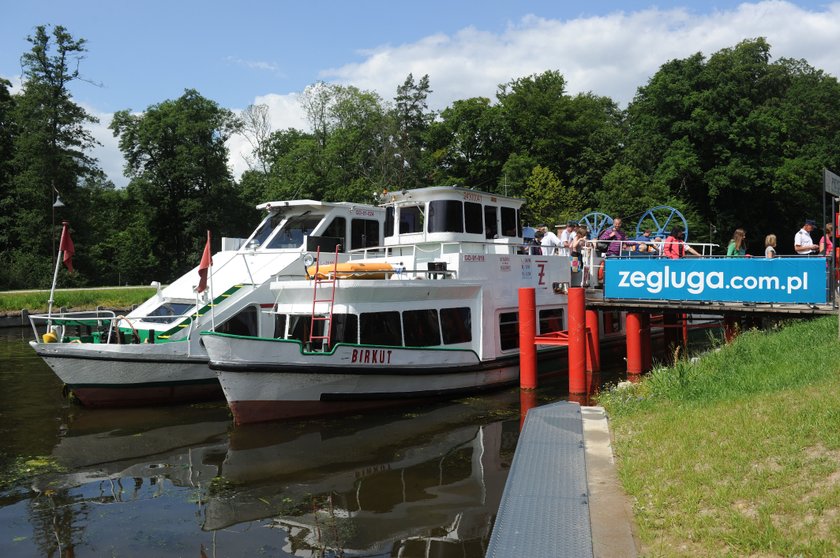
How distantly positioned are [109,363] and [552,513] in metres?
11.0

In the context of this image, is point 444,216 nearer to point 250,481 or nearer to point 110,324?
point 110,324

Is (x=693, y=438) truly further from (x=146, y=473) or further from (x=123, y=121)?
(x=123, y=121)

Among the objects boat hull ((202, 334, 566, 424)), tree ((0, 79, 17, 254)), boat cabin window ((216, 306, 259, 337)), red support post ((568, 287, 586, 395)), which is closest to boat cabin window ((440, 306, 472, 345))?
boat hull ((202, 334, 566, 424))

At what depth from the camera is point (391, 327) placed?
13836mm

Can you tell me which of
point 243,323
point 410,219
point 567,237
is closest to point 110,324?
point 243,323

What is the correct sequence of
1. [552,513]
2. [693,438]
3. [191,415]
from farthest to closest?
[191,415]
[693,438]
[552,513]

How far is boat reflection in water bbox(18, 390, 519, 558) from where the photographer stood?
7.50 m

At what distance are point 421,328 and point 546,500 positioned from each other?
26.1ft

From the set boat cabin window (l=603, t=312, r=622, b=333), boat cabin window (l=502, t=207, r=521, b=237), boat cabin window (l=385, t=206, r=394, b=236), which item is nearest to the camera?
boat cabin window (l=385, t=206, r=394, b=236)

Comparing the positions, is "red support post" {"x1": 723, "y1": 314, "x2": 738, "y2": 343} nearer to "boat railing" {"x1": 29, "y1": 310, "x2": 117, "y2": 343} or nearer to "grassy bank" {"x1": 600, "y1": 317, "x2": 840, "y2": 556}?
"grassy bank" {"x1": 600, "y1": 317, "x2": 840, "y2": 556}

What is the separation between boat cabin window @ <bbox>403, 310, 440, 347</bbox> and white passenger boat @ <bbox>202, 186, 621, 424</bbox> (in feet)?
0.07

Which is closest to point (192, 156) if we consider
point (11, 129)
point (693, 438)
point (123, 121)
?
point (123, 121)

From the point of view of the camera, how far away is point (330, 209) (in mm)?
17859

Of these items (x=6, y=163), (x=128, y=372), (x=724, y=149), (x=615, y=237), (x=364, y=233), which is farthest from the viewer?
(x=6, y=163)
